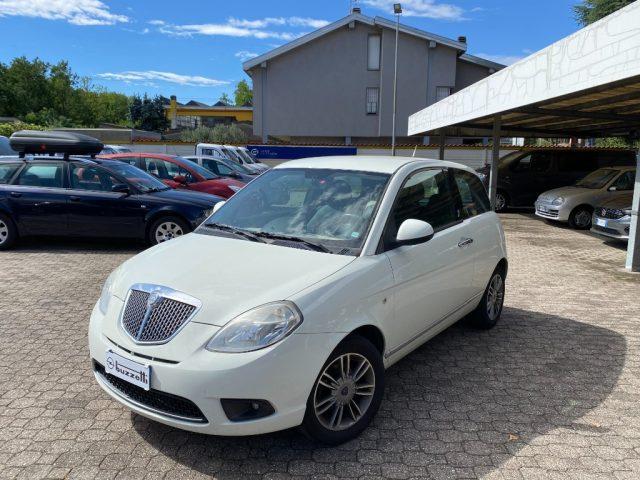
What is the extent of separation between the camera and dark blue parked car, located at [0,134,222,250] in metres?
8.60

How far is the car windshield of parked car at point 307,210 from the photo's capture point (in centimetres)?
359

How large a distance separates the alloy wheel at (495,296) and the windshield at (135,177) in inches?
240

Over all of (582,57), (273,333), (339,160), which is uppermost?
(582,57)

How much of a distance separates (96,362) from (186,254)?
879 millimetres

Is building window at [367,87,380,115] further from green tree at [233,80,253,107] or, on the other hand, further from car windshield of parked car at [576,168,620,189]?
green tree at [233,80,253,107]

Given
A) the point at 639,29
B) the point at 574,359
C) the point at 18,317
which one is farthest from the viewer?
the point at 639,29

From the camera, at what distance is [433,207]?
14.0 ft

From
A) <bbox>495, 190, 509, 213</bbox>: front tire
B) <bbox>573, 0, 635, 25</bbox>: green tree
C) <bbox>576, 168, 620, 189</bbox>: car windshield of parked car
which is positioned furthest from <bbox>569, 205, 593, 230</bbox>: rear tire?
<bbox>573, 0, 635, 25</bbox>: green tree

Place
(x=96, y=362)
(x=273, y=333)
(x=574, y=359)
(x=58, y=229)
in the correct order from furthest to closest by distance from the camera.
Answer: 1. (x=58, y=229)
2. (x=574, y=359)
3. (x=96, y=362)
4. (x=273, y=333)

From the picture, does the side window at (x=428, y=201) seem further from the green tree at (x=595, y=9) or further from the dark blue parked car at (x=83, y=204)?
the green tree at (x=595, y=9)

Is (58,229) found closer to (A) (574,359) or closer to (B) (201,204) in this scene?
(B) (201,204)

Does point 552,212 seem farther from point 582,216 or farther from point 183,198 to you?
point 183,198

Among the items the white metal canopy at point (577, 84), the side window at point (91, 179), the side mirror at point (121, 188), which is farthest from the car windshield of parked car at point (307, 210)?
the side window at point (91, 179)

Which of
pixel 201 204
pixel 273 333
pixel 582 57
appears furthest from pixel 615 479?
pixel 201 204
